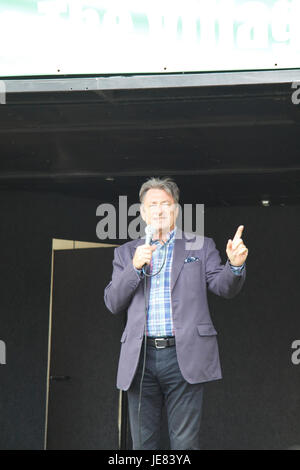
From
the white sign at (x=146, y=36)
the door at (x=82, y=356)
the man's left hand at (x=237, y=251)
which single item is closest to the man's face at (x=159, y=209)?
the man's left hand at (x=237, y=251)

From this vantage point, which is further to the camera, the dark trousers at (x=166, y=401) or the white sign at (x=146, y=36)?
the white sign at (x=146, y=36)

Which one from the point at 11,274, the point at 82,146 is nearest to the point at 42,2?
the point at 82,146

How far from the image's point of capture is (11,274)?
20.0 feet

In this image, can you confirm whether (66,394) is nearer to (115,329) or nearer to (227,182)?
(115,329)

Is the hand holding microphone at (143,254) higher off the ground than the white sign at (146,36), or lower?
lower

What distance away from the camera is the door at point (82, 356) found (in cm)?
590

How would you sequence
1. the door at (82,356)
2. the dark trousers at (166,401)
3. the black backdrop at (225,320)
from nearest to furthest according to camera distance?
the dark trousers at (166,401) < the door at (82,356) < the black backdrop at (225,320)

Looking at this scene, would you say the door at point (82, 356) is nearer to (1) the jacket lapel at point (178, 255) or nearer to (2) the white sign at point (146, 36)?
(1) the jacket lapel at point (178, 255)

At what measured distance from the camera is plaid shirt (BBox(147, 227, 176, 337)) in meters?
3.03

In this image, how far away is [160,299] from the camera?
3.07 metres

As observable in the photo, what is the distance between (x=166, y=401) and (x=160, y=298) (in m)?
0.45

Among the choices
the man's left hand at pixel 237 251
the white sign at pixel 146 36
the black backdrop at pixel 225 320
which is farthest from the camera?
the black backdrop at pixel 225 320

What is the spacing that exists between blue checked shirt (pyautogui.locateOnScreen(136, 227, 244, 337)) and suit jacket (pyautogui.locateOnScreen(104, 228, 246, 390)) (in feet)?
0.08

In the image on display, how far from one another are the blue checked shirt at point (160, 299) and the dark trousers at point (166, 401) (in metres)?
0.09
